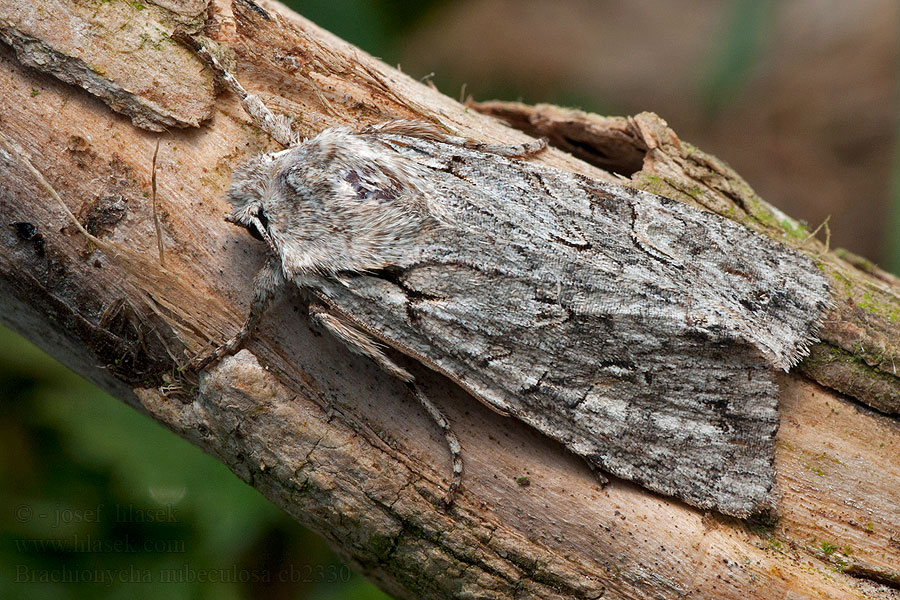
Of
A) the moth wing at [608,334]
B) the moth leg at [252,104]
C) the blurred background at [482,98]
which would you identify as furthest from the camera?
the blurred background at [482,98]

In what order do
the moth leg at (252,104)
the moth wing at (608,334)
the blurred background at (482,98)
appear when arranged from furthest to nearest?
the blurred background at (482,98) → the moth leg at (252,104) → the moth wing at (608,334)

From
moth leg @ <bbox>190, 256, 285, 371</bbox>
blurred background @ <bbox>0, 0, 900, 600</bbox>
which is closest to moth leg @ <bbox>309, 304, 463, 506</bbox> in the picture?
moth leg @ <bbox>190, 256, 285, 371</bbox>

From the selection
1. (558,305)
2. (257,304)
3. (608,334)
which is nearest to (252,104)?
(257,304)

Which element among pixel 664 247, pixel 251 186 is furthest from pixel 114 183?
pixel 664 247

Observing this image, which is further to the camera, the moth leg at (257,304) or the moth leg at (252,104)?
the moth leg at (252,104)

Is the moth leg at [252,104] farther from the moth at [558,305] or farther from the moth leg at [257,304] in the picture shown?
the moth leg at [257,304]

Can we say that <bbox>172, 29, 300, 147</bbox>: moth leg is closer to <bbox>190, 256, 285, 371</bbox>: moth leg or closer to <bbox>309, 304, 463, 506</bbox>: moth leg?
<bbox>190, 256, 285, 371</bbox>: moth leg

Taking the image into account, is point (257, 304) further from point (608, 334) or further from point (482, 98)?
point (482, 98)

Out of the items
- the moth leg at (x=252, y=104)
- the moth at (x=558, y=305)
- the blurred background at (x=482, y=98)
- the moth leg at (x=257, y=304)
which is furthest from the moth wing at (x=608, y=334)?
the blurred background at (x=482, y=98)

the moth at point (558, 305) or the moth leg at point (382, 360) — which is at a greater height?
the moth at point (558, 305)
